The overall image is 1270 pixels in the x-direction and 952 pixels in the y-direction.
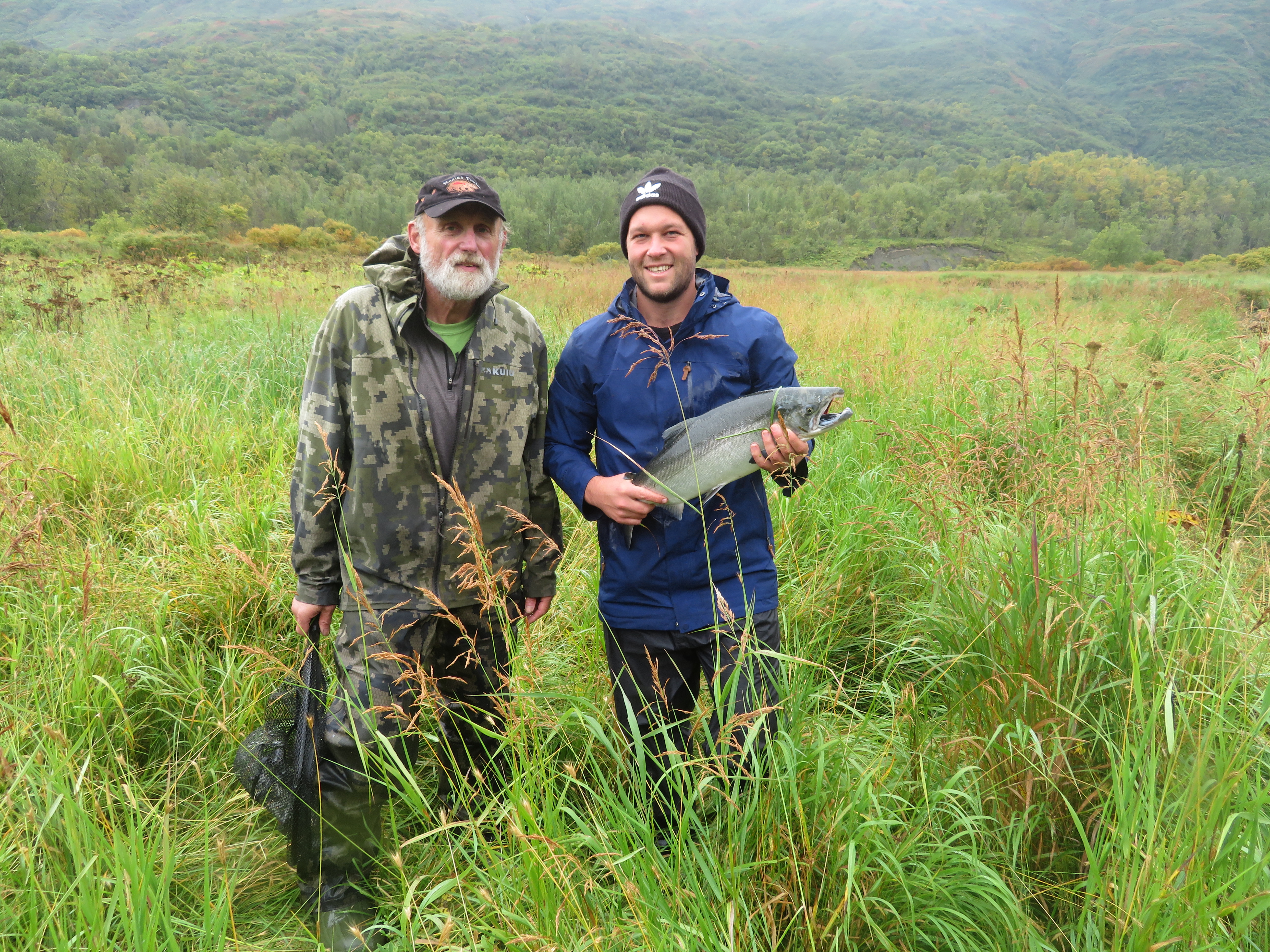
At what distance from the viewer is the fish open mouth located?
198 centimetres

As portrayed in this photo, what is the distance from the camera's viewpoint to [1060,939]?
5.57ft

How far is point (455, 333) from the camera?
265cm

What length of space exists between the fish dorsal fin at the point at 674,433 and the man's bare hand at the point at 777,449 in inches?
10.5

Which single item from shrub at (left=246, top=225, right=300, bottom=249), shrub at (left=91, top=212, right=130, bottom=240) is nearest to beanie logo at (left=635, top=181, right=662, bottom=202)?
shrub at (left=246, top=225, right=300, bottom=249)

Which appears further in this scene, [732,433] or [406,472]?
[406,472]

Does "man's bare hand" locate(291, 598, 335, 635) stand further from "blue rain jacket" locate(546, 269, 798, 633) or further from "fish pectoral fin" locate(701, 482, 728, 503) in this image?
"fish pectoral fin" locate(701, 482, 728, 503)

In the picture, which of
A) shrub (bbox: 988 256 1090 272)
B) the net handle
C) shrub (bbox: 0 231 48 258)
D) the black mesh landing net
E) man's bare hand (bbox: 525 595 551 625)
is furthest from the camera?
shrub (bbox: 988 256 1090 272)

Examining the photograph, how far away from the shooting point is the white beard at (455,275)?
2.51m

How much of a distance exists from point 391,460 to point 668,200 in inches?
56.4

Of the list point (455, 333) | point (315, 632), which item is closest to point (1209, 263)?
point (455, 333)

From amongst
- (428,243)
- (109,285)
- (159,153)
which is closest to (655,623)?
(428,243)

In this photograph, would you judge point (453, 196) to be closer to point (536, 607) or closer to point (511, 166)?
point (536, 607)

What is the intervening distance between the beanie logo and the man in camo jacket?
63cm

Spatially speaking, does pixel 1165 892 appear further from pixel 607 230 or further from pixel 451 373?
pixel 607 230
